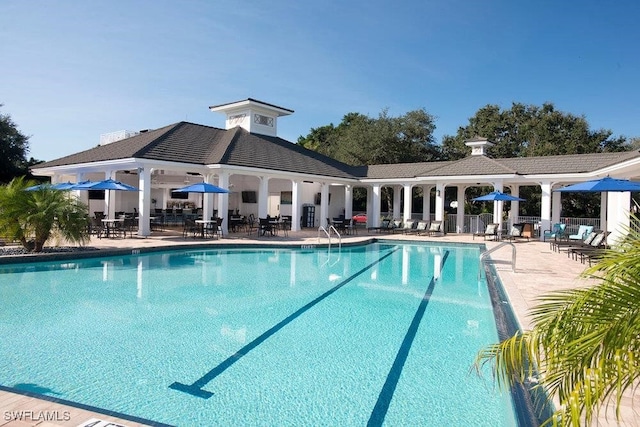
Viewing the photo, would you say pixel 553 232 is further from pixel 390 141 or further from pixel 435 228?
pixel 390 141

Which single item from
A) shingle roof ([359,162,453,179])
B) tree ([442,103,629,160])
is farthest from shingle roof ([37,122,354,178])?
tree ([442,103,629,160])

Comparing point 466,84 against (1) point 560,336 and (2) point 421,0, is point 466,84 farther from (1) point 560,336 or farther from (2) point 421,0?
(1) point 560,336

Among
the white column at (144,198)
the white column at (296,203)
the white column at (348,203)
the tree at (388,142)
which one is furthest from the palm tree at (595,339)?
the tree at (388,142)

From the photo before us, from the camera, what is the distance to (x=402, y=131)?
39375 mm

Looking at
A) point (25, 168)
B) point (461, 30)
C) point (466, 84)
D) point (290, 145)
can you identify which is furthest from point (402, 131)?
point (25, 168)

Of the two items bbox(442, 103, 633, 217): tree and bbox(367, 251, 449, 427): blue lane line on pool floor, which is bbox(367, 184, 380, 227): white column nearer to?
bbox(442, 103, 633, 217): tree

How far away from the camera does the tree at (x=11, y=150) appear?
28000 millimetres

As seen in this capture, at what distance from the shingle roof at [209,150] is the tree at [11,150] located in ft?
A: 21.1

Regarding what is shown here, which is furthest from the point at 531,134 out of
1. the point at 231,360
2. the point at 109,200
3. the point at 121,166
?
the point at 231,360

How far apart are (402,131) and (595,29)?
2294cm

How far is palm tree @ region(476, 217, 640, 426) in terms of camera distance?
1826 mm

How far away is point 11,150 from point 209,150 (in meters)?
17.7

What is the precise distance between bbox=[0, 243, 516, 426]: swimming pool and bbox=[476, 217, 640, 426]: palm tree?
6.41ft

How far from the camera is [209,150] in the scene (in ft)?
71.5
